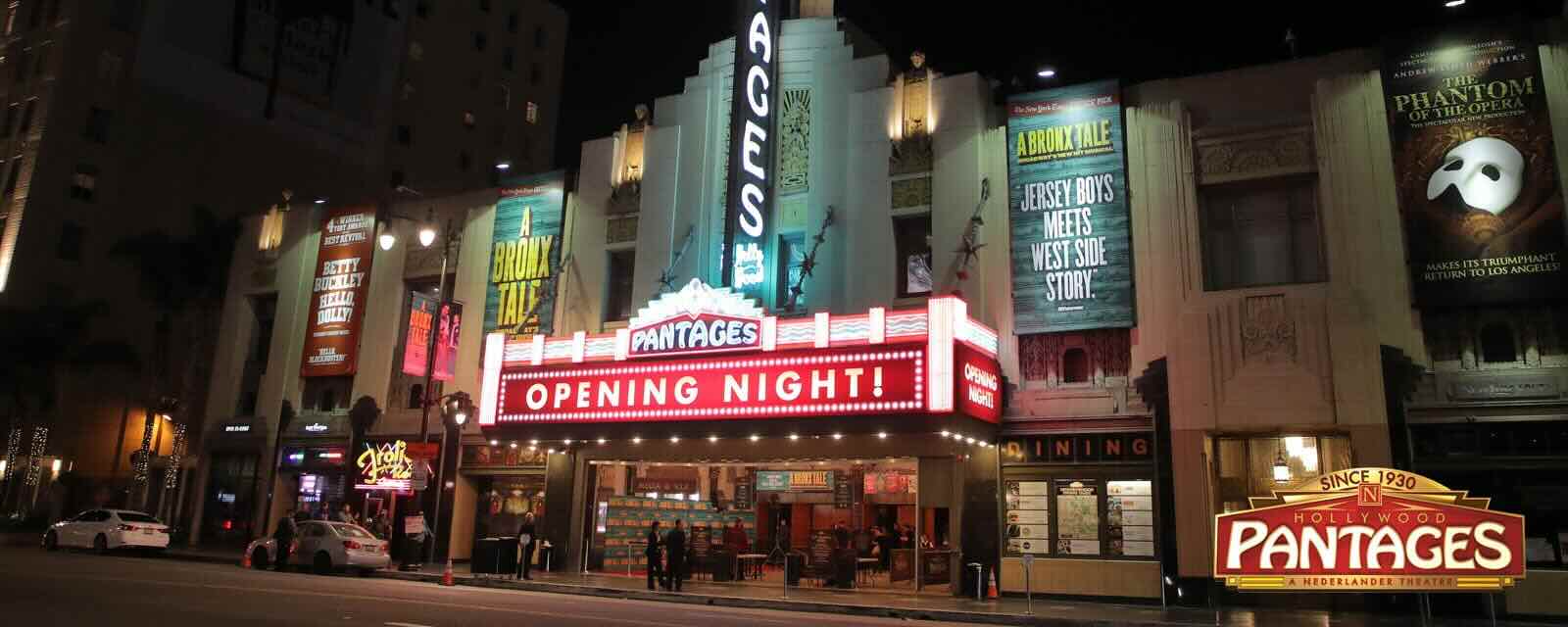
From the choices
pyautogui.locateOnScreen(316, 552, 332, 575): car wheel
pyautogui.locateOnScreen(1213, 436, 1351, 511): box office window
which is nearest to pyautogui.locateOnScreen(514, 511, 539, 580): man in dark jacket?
pyautogui.locateOnScreen(316, 552, 332, 575): car wheel

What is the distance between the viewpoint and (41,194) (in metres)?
47.8

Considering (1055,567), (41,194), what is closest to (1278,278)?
(1055,567)

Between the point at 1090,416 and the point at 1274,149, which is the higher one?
the point at 1274,149

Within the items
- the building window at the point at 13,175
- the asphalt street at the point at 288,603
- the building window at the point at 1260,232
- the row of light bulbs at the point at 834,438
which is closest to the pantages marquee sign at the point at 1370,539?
the asphalt street at the point at 288,603

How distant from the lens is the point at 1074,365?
23.2 meters

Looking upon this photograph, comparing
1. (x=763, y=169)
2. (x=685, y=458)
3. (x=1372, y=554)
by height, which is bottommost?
(x=1372, y=554)

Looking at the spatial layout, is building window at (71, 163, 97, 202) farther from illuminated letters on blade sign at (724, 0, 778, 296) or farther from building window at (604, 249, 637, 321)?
illuminated letters on blade sign at (724, 0, 778, 296)

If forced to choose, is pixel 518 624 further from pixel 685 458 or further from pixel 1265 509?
pixel 685 458

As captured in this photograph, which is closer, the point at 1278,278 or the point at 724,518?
the point at 1278,278

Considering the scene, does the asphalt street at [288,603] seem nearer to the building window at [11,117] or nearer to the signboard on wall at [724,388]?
the signboard on wall at [724,388]

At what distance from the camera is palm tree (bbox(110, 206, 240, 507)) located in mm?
39375

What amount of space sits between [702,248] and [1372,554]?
1835cm

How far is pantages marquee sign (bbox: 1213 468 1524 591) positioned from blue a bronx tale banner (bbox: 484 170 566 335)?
21.2m

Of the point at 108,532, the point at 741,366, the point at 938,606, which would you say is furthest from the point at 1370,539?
the point at 108,532
